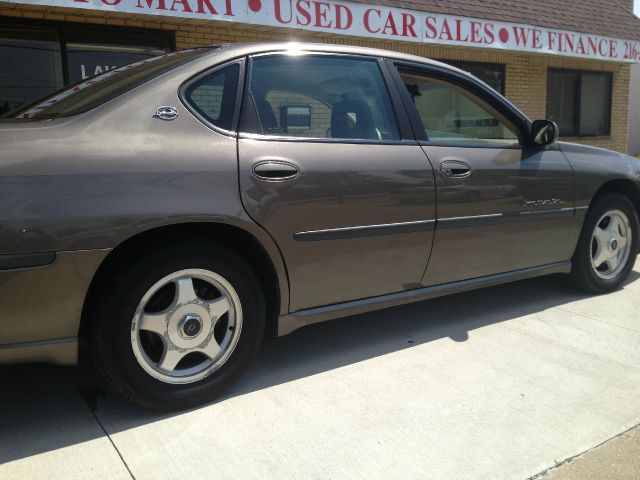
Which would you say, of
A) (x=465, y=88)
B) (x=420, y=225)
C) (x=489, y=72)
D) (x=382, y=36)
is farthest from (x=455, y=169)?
(x=489, y=72)

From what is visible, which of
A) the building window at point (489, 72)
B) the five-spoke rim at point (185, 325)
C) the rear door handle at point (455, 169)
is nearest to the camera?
the five-spoke rim at point (185, 325)

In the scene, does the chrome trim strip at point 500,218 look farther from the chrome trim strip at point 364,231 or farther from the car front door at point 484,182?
the chrome trim strip at point 364,231

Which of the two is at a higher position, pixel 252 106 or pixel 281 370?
pixel 252 106

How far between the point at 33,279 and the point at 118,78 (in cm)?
119

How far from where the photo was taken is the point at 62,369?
10.5 ft

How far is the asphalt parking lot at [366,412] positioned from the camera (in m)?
2.37

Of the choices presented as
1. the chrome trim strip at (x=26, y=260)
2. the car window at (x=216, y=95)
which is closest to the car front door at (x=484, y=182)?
the car window at (x=216, y=95)

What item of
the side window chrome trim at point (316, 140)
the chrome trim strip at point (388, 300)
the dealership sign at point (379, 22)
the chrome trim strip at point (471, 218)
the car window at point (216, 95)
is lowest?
the chrome trim strip at point (388, 300)

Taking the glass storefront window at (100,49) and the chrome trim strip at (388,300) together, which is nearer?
the chrome trim strip at (388,300)

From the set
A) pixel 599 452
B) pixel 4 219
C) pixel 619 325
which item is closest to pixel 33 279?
pixel 4 219

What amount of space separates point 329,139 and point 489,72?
27.1 ft

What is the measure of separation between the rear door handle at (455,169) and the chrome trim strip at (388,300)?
664mm

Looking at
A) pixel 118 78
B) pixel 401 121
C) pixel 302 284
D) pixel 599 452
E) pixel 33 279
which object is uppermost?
pixel 118 78

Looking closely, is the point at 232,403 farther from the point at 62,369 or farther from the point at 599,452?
the point at 599,452
